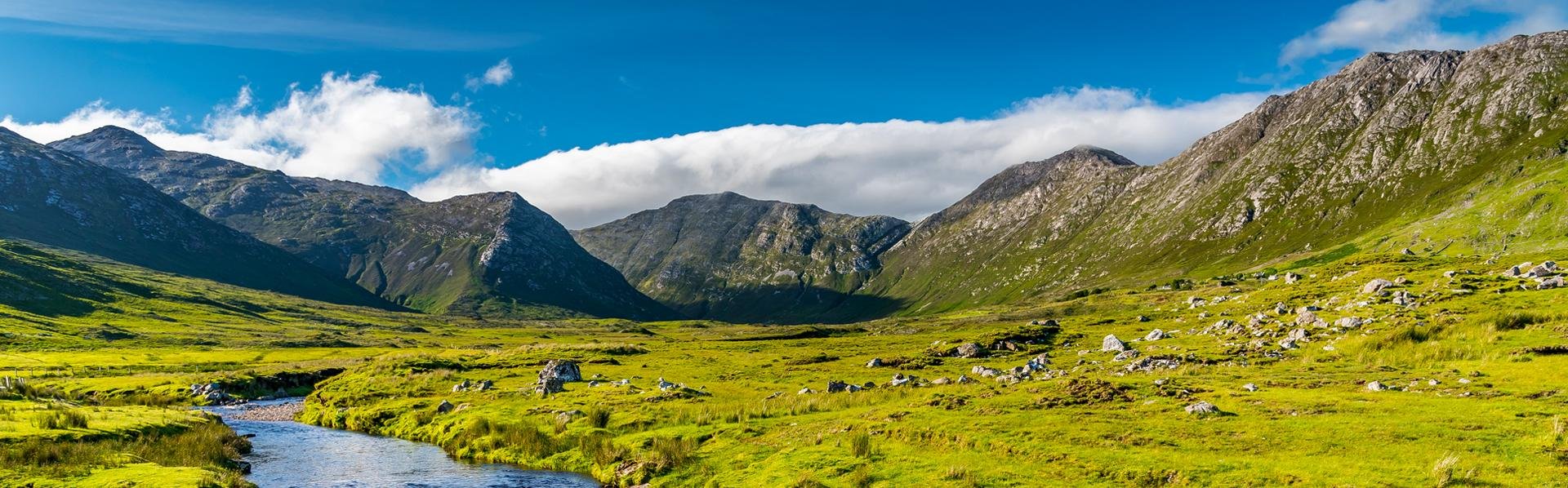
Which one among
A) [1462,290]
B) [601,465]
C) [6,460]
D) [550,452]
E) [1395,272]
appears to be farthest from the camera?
[1395,272]

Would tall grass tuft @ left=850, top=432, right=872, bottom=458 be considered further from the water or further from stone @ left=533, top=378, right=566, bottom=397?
stone @ left=533, top=378, right=566, bottom=397

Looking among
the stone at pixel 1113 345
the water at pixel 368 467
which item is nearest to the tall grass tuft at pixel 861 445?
the water at pixel 368 467

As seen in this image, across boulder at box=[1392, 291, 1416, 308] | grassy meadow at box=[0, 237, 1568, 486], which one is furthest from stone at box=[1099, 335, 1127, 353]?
boulder at box=[1392, 291, 1416, 308]

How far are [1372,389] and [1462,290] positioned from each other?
44.6m

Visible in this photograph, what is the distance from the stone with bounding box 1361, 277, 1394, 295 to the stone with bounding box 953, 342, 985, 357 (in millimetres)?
41911

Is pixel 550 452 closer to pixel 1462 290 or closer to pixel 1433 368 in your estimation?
pixel 1433 368

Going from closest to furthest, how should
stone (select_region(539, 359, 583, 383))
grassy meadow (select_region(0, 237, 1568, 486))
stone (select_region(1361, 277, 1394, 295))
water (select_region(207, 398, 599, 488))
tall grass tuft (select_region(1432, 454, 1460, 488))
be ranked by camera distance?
tall grass tuft (select_region(1432, 454, 1460, 488)) < grassy meadow (select_region(0, 237, 1568, 486)) < water (select_region(207, 398, 599, 488)) < stone (select_region(1361, 277, 1394, 295)) < stone (select_region(539, 359, 583, 383))

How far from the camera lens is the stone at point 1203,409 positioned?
1275 inches

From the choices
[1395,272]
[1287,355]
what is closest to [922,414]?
[1287,355]

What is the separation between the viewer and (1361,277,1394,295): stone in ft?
249

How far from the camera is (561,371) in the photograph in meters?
80.4

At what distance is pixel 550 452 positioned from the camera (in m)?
45.8

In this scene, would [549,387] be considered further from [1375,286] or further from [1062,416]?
[1375,286]

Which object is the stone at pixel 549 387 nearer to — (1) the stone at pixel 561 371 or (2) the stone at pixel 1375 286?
(1) the stone at pixel 561 371
